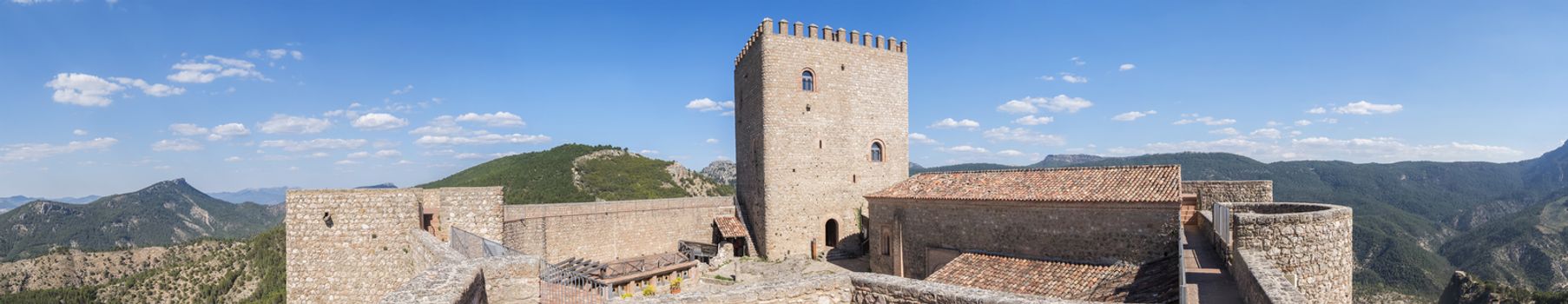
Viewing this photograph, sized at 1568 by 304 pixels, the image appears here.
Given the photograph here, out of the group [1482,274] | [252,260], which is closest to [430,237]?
[252,260]

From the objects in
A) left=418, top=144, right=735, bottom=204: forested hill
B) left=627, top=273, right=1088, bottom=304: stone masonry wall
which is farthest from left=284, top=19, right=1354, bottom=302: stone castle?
left=418, top=144, right=735, bottom=204: forested hill

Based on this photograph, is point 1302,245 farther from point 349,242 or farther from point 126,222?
point 126,222

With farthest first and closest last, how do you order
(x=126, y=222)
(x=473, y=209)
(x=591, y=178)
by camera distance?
(x=126, y=222)
(x=591, y=178)
(x=473, y=209)

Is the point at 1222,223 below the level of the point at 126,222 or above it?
above

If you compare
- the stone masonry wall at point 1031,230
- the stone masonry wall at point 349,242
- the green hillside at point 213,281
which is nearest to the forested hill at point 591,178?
the green hillside at point 213,281

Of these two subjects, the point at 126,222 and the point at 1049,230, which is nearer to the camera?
the point at 1049,230

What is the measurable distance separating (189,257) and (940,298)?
4234 cm

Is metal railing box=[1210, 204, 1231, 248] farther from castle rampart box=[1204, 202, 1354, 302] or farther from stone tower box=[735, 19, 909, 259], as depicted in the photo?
stone tower box=[735, 19, 909, 259]

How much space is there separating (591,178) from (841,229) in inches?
977

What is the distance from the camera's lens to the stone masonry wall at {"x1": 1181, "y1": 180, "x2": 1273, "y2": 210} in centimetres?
1538

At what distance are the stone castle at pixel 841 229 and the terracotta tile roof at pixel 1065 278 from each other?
0.05m

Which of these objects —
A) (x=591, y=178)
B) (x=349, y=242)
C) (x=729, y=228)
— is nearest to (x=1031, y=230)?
(x=729, y=228)

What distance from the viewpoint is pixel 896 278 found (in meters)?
6.55

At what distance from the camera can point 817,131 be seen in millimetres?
20156
